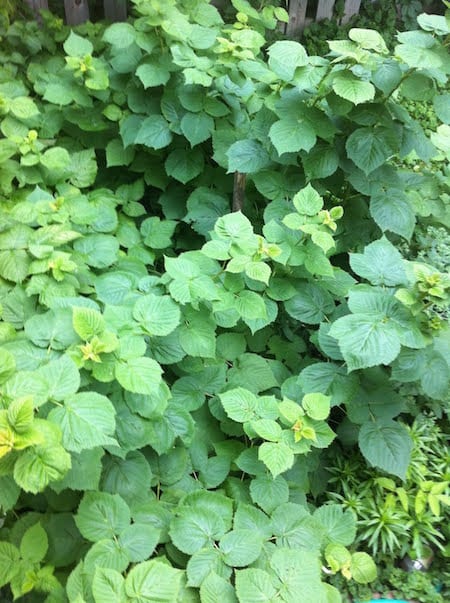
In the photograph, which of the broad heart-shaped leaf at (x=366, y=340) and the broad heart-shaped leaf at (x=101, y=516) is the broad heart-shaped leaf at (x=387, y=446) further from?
the broad heart-shaped leaf at (x=101, y=516)

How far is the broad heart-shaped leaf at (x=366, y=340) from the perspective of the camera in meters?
1.85

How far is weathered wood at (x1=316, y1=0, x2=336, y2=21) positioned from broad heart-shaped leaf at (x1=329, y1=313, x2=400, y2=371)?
458 centimetres

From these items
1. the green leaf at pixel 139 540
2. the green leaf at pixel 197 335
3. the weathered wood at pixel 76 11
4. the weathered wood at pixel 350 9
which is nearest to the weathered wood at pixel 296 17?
the weathered wood at pixel 350 9

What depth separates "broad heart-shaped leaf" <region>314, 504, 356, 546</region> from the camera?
2.02m

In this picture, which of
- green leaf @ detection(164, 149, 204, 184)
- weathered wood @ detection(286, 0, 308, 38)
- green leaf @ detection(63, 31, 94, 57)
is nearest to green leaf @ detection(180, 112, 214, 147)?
green leaf @ detection(164, 149, 204, 184)

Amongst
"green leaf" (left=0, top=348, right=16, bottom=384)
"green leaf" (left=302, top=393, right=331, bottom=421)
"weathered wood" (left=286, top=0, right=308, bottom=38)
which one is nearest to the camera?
"green leaf" (left=0, top=348, right=16, bottom=384)

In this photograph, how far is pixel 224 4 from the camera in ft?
14.0

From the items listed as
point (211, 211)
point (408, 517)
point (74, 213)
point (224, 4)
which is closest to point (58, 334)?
point (74, 213)

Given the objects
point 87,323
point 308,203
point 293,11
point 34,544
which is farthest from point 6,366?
point 293,11

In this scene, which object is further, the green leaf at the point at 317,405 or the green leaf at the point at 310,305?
the green leaf at the point at 310,305

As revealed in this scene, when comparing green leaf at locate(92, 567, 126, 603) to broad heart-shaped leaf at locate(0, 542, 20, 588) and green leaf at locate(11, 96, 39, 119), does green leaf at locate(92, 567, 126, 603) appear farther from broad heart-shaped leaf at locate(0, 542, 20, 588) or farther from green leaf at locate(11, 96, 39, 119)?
green leaf at locate(11, 96, 39, 119)

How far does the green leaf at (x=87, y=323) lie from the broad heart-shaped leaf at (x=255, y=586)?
0.92 m

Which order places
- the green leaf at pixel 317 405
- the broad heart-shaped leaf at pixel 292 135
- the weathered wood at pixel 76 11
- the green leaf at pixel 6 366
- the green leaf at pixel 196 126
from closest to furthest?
the green leaf at pixel 6 366 < the green leaf at pixel 317 405 < the broad heart-shaped leaf at pixel 292 135 < the green leaf at pixel 196 126 < the weathered wood at pixel 76 11

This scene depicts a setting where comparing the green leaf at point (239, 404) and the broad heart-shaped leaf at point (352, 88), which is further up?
the broad heart-shaped leaf at point (352, 88)
